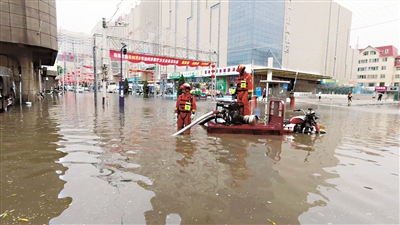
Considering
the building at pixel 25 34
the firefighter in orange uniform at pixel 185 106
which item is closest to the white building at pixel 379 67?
the firefighter in orange uniform at pixel 185 106

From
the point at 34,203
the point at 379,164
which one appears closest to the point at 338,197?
the point at 379,164

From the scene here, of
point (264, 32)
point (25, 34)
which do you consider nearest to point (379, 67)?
point (264, 32)

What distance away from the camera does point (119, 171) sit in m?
4.05

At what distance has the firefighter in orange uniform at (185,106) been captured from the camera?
24.1 ft

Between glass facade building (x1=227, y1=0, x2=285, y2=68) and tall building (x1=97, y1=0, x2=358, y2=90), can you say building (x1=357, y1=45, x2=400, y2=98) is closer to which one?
tall building (x1=97, y1=0, x2=358, y2=90)

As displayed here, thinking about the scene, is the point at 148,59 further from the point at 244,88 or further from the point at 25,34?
the point at 244,88

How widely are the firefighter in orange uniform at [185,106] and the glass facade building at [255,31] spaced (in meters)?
35.9

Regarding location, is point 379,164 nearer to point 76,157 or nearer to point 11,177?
point 76,157

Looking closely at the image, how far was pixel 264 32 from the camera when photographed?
1682 inches

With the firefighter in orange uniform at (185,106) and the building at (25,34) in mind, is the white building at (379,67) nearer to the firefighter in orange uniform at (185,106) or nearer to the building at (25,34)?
the firefighter in orange uniform at (185,106)

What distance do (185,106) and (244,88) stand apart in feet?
6.34

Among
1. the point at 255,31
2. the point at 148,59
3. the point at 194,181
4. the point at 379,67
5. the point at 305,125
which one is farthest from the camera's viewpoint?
the point at 379,67

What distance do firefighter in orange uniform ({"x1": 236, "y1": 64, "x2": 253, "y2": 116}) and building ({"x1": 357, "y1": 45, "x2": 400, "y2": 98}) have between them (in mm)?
66123

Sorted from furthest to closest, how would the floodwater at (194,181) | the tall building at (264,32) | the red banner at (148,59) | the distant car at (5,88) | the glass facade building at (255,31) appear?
1. the tall building at (264,32)
2. the glass facade building at (255,31)
3. the red banner at (148,59)
4. the distant car at (5,88)
5. the floodwater at (194,181)
